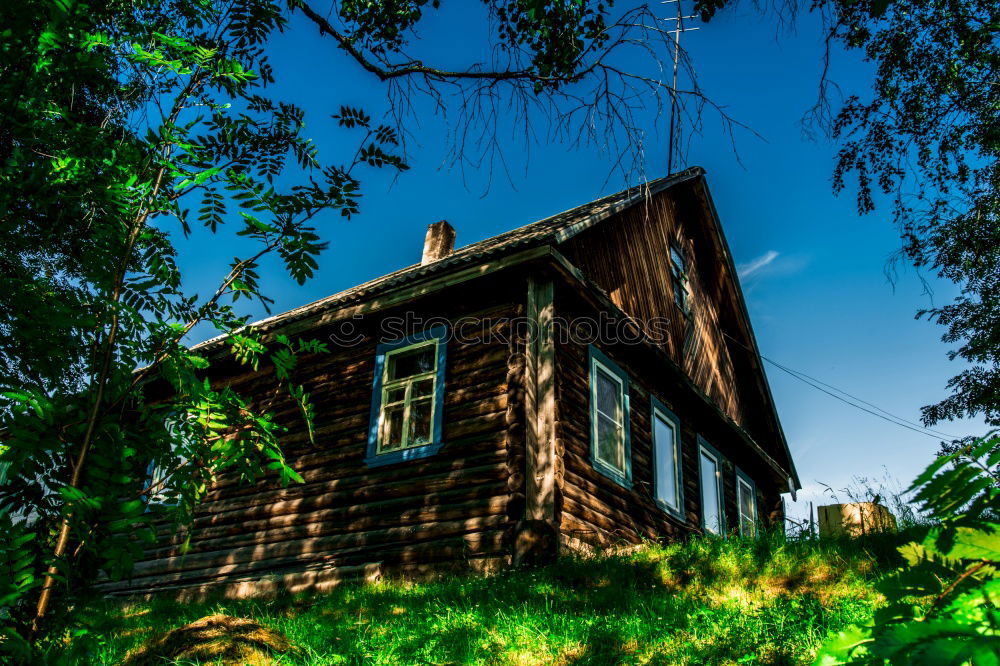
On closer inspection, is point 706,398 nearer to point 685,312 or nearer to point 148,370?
point 685,312

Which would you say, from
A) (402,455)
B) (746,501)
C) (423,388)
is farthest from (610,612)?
(746,501)

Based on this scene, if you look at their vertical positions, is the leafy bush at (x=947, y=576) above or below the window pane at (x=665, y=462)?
below

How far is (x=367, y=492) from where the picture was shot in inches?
373

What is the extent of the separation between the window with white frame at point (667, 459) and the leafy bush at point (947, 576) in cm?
1004

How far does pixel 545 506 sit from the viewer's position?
26.1ft

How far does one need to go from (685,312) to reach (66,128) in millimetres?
11784

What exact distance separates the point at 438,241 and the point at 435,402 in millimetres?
5416

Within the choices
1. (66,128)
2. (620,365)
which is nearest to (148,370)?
(66,128)

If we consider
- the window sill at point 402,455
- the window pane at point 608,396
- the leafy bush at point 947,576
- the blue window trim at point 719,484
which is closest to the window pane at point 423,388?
the window sill at point 402,455

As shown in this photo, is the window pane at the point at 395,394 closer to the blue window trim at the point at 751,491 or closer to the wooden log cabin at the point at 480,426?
the wooden log cabin at the point at 480,426

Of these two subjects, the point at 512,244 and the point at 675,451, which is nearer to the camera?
the point at 512,244

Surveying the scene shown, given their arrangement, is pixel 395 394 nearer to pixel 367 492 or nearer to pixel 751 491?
pixel 367 492

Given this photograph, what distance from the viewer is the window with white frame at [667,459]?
11.2 meters

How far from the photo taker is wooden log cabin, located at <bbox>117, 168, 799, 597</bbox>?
333 inches
